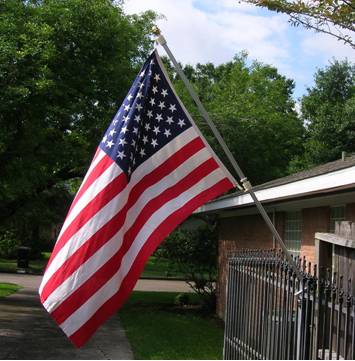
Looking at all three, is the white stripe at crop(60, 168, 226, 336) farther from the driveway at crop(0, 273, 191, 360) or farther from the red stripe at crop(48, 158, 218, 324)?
the driveway at crop(0, 273, 191, 360)

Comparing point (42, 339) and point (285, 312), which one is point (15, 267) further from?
point (285, 312)

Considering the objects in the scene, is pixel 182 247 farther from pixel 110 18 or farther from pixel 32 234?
pixel 32 234

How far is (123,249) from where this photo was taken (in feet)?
15.3

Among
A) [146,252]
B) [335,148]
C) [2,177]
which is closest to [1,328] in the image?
[2,177]

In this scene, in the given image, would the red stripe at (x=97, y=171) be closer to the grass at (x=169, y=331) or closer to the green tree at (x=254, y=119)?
the grass at (x=169, y=331)

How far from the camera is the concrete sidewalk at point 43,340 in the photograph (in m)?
11.4

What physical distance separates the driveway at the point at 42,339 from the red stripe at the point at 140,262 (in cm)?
693

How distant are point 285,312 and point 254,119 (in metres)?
27.6

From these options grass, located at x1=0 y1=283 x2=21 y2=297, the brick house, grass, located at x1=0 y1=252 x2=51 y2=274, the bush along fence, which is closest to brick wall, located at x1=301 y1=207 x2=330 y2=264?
the brick house

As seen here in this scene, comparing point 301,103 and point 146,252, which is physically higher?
point 301,103

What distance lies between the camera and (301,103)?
37.8 m

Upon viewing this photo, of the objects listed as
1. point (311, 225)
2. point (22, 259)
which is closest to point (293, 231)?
point (311, 225)

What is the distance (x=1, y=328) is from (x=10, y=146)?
4.14 meters

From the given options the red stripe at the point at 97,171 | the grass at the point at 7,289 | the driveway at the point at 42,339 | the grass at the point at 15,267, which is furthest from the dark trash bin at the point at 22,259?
the red stripe at the point at 97,171
